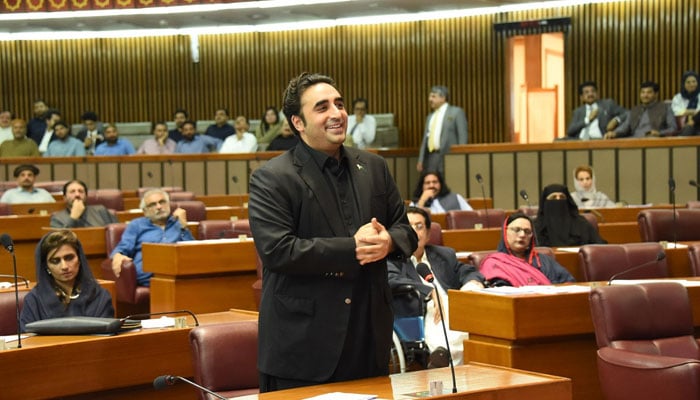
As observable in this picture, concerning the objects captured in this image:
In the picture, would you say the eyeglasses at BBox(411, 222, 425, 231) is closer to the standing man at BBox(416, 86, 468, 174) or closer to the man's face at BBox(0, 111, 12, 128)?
the standing man at BBox(416, 86, 468, 174)

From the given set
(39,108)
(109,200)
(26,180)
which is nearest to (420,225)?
(109,200)

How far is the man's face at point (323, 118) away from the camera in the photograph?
3.03 m

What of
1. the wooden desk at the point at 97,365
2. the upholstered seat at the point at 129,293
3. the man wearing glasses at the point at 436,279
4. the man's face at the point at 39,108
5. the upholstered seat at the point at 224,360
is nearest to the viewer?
the upholstered seat at the point at 224,360

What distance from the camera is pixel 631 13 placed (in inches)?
597

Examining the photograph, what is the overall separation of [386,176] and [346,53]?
1390 cm

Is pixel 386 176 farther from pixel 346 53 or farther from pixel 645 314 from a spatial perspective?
pixel 346 53

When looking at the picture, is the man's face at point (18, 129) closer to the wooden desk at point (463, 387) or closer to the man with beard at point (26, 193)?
the man with beard at point (26, 193)

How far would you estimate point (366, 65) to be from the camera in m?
16.9

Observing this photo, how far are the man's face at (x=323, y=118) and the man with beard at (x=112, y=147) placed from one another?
11813mm

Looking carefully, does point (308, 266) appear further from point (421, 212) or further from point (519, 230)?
point (519, 230)

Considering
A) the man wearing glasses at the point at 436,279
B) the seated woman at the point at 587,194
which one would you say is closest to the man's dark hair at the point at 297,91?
the man wearing glasses at the point at 436,279

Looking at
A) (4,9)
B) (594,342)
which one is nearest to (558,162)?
(594,342)

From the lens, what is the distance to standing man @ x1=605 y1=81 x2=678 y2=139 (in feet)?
39.5

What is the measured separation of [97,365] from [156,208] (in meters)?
3.75
